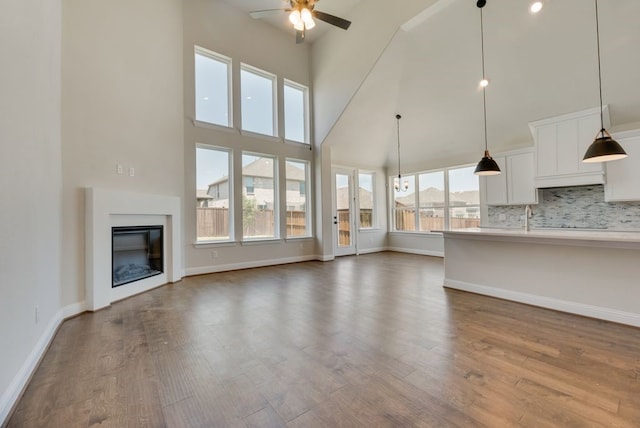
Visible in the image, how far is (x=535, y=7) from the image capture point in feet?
12.6

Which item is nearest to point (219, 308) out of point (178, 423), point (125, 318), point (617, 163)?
point (125, 318)

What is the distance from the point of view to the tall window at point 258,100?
602 centimetres

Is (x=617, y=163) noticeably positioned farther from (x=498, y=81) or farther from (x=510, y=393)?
(x=510, y=393)

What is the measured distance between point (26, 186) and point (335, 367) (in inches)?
107

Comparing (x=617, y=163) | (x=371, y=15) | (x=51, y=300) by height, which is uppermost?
(x=371, y=15)

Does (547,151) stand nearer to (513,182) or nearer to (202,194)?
(513,182)

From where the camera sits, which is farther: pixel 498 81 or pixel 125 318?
pixel 498 81

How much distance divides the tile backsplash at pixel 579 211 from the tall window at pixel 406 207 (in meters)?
2.57

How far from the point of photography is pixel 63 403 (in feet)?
5.53

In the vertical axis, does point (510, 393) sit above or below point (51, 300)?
below

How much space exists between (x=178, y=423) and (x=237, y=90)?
5.84 metres

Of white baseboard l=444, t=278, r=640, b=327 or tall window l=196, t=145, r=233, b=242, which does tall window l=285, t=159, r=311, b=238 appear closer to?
tall window l=196, t=145, r=233, b=242

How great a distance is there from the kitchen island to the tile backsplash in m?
1.85

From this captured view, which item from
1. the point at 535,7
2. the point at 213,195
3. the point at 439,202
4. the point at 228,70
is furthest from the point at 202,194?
the point at 535,7
